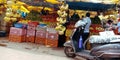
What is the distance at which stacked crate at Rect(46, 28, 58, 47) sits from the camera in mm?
12141

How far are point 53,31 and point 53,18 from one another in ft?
2.19

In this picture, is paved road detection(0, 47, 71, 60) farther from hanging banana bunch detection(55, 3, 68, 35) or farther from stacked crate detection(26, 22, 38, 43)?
stacked crate detection(26, 22, 38, 43)

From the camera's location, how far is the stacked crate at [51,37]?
478 inches

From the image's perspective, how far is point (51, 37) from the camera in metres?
12.2

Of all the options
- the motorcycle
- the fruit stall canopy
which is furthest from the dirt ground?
the fruit stall canopy

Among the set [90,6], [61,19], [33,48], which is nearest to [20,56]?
[33,48]

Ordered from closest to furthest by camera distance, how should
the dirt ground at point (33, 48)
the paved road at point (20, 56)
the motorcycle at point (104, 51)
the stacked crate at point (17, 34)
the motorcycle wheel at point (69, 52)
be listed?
1. the motorcycle at point (104, 51)
2. the paved road at point (20, 56)
3. the motorcycle wheel at point (69, 52)
4. the dirt ground at point (33, 48)
5. the stacked crate at point (17, 34)

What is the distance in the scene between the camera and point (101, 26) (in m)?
11.8

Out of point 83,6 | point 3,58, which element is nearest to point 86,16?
point 83,6

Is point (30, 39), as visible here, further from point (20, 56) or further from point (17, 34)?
point (20, 56)

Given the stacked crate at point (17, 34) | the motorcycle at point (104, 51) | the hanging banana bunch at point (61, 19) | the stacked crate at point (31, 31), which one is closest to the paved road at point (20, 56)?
the motorcycle at point (104, 51)

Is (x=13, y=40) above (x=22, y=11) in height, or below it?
below

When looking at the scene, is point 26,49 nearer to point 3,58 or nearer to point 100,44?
point 3,58

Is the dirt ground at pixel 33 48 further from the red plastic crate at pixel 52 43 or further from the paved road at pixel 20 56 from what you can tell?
the paved road at pixel 20 56
